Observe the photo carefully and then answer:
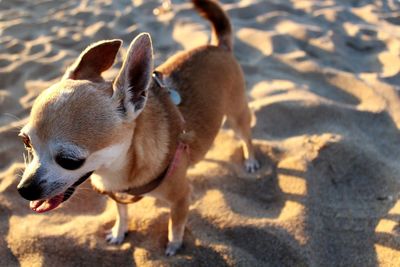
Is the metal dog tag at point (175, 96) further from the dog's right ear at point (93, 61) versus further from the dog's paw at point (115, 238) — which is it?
the dog's paw at point (115, 238)

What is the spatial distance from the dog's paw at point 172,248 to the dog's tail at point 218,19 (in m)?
1.40

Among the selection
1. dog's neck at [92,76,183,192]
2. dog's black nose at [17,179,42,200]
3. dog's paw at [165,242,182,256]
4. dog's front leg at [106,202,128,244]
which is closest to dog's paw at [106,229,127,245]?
dog's front leg at [106,202,128,244]

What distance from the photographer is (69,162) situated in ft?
5.88

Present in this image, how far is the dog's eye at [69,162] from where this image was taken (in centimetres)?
178

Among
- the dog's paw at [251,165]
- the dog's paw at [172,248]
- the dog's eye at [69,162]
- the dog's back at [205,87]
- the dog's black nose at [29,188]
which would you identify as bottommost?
the dog's paw at [251,165]

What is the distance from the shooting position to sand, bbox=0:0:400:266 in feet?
8.10

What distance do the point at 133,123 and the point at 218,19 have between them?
1.34m

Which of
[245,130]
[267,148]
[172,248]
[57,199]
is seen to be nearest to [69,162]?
[57,199]

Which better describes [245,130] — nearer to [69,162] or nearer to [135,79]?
[135,79]

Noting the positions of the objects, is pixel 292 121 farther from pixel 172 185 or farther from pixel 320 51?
pixel 172 185

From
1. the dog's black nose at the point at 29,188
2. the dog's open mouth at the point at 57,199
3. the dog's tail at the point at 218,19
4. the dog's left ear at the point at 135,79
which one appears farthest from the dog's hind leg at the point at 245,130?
the dog's black nose at the point at 29,188

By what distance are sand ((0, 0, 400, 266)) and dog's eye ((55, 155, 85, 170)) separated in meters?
0.83

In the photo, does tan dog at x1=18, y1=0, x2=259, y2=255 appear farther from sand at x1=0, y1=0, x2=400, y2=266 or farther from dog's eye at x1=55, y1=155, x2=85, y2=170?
sand at x1=0, y1=0, x2=400, y2=266

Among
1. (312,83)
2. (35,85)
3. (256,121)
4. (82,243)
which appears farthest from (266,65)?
(82,243)
